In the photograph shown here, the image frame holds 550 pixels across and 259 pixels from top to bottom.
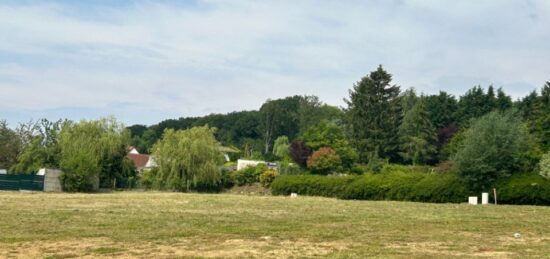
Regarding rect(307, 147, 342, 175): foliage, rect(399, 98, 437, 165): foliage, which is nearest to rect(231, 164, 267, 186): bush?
rect(307, 147, 342, 175): foliage

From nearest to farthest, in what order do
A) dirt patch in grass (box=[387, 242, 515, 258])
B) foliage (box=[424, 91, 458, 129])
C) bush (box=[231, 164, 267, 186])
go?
dirt patch in grass (box=[387, 242, 515, 258]) → bush (box=[231, 164, 267, 186]) → foliage (box=[424, 91, 458, 129])

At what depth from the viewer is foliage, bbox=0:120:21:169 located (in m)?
62.6

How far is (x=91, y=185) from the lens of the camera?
46875mm


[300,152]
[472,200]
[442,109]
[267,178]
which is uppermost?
[442,109]

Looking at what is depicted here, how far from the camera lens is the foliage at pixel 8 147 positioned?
62562 millimetres

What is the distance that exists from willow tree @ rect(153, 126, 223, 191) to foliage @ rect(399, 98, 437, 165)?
87.0 feet

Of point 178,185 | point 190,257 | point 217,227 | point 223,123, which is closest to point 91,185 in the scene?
point 178,185

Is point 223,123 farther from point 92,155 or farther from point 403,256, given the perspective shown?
point 403,256

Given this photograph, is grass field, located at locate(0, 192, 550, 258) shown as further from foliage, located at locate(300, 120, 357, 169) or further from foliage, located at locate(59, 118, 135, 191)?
foliage, located at locate(300, 120, 357, 169)

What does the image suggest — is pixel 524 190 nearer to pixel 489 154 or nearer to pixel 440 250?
pixel 489 154

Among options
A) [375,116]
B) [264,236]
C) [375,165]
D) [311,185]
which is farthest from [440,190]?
[375,116]

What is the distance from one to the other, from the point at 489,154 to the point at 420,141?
3449cm

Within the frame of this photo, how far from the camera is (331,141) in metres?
61.1

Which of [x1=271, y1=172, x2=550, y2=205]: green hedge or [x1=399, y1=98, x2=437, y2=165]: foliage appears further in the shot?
[x1=399, y1=98, x2=437, y2=165]: foliage
